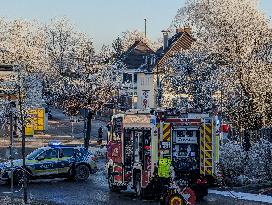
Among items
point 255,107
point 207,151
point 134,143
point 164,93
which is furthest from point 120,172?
point 164,93

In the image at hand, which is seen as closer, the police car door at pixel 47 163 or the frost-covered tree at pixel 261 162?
the frost-covered tree at pixel 261 162

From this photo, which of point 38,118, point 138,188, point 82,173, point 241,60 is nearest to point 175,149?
point 138,188

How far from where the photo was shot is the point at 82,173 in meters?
25.6

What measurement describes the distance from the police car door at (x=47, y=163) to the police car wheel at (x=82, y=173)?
95cm

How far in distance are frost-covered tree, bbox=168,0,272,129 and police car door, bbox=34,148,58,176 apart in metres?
10.2

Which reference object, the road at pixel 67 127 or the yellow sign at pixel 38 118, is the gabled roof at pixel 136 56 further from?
the yellow sign at pixel 38 118

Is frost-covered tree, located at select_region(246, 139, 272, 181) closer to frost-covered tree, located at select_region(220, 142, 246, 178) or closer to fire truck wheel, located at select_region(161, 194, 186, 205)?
frost-covered tree, located at select_region(220, 142, 246, 178)

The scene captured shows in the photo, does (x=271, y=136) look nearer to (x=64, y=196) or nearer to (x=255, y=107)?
(x=255, y=107)

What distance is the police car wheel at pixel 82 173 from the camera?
25.4 meters

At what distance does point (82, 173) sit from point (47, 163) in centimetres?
166

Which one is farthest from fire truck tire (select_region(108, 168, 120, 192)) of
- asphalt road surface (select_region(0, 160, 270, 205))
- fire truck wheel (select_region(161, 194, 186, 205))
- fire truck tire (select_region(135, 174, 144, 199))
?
fire truck wheel (select_region(161, 194, 186, 205))

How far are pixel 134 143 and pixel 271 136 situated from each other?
8340 millimetres

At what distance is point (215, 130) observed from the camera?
63.2ft

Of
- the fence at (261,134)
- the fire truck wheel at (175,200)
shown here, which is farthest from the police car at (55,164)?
the fire truck wheel at (175,200)
